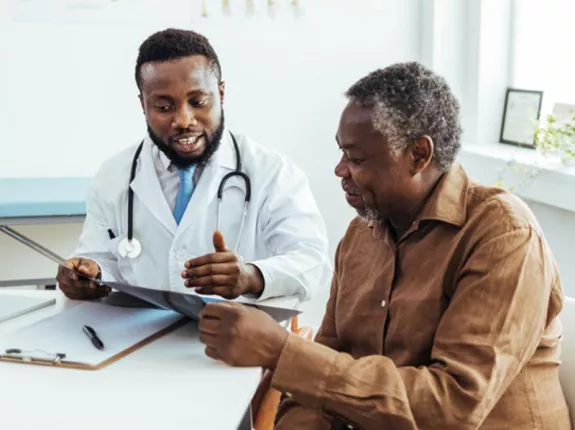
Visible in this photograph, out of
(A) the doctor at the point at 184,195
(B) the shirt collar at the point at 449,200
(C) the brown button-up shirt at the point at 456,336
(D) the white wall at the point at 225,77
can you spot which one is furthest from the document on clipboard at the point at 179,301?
(D) the white wall at the point at 225,77

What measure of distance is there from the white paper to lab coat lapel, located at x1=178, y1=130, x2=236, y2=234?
1.15ft

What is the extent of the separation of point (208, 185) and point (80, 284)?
16.1 inches

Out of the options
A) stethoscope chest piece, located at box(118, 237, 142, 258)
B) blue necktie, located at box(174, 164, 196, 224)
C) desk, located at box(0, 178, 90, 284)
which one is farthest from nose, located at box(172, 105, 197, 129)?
desk, located at box(0, 178, 90, 284)

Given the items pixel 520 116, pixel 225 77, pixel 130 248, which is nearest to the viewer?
pixel 130 248

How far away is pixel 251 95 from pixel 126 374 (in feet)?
6.63

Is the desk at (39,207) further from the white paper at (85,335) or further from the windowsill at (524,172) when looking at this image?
the windowsill at (524,172)

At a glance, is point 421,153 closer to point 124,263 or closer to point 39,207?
point 124,263

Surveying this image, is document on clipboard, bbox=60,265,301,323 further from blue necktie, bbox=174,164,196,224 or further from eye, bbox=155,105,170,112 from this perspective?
eye, bbox=155,105,170,112

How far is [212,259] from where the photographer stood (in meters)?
1.56

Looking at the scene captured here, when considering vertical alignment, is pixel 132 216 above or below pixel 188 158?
below

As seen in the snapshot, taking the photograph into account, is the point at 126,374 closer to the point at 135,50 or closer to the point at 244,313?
the point at 244,313

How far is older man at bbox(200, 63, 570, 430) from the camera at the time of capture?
3.75ft

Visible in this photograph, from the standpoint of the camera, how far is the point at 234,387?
3.86 feet

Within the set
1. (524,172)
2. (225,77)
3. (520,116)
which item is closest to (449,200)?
(524,172)
